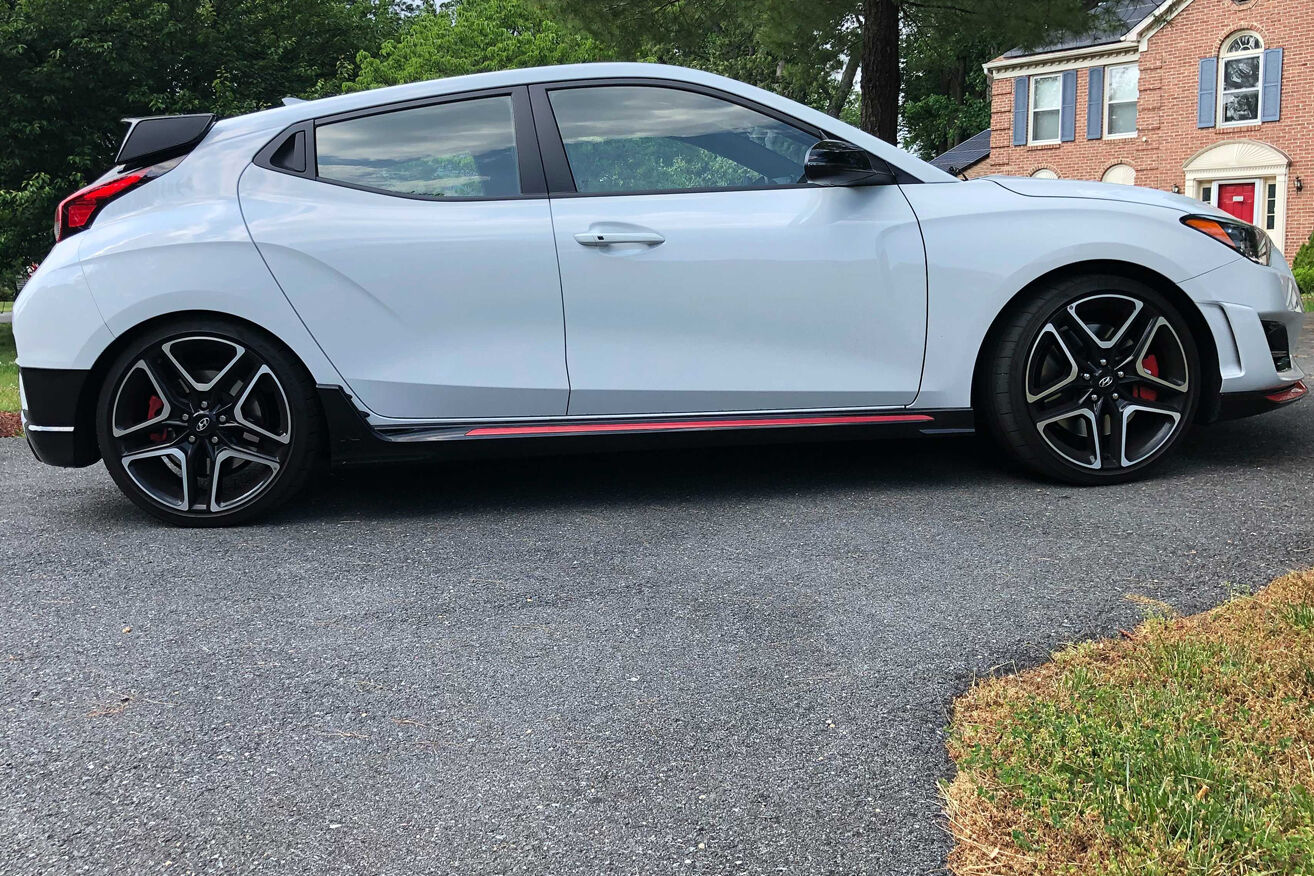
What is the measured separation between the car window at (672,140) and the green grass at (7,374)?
246cm

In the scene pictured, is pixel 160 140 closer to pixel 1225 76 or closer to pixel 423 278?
pixel 423 278

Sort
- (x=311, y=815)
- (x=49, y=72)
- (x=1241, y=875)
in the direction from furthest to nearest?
(x=49, y=72) → (x=311, y=815) → (x=1241, y=875)

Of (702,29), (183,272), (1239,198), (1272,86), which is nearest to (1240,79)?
(1272,86)

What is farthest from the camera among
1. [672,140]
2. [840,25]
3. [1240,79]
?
[1240,79]

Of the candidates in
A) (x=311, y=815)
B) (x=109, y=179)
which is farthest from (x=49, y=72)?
(x=311, y=815)

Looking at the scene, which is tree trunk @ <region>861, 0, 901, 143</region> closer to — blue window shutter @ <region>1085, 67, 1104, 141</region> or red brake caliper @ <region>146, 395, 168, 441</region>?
red brake caliper @ <region>146, 395, 168, 441</region>

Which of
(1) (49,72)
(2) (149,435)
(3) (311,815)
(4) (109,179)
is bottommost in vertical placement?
(3) (311,815)

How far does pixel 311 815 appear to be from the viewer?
2.29 m

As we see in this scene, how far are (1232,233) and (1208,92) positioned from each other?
2421 cm

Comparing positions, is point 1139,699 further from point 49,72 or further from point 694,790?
point 49,72

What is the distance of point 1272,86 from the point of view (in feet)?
80.6

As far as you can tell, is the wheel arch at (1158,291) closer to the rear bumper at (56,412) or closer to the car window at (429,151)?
the car window at (429,151)

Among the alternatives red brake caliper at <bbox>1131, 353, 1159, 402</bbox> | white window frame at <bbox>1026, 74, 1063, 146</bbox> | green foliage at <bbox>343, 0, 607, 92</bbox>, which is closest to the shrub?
white window frame at <bbox>1026, 74, 1063, 146</bbox>

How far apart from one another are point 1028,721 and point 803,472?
109 inches
